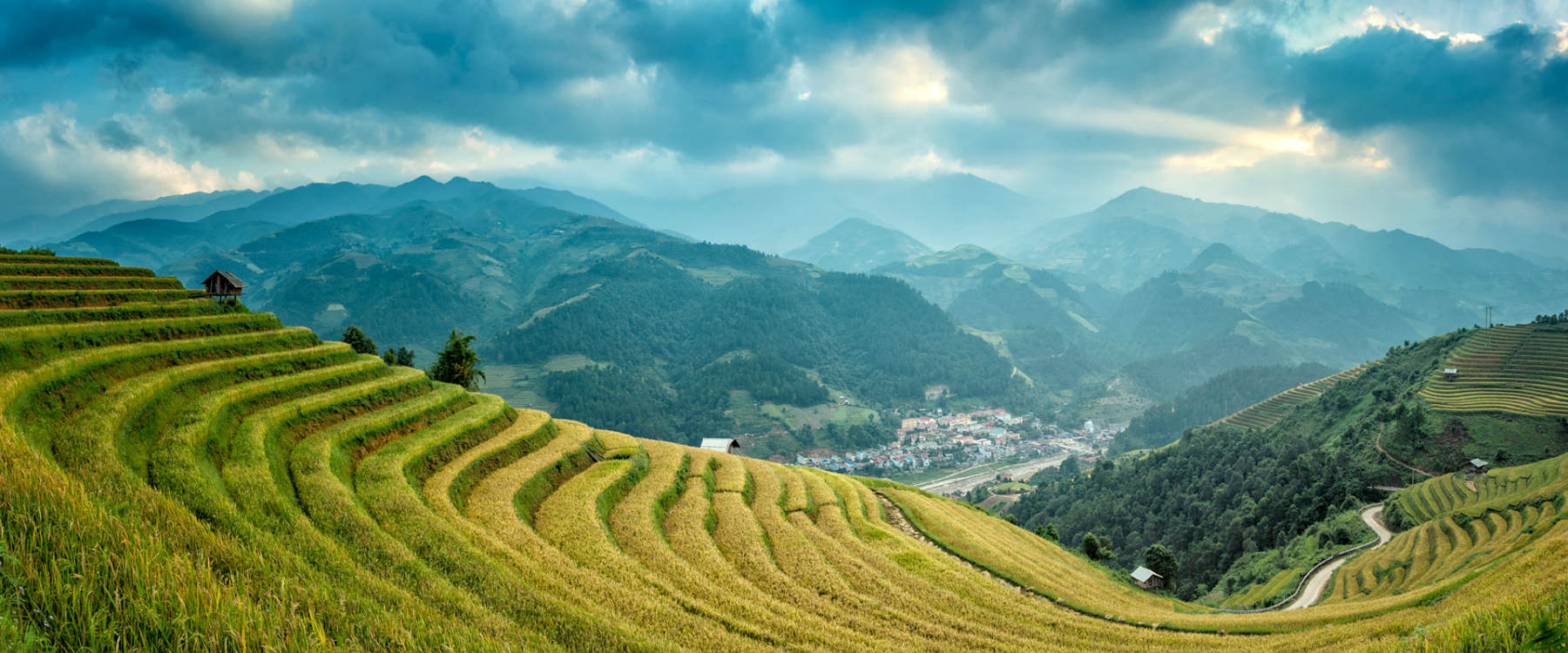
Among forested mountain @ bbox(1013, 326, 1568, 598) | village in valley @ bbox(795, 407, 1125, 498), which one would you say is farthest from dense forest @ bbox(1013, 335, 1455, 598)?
village in valley @ bbox(795, 407, 1125, 498)

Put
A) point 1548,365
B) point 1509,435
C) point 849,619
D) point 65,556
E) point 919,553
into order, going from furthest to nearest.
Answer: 1. point 1548,365
2. point 1509,435
3. point 919,553
4. point 849,619
5. point 65,556

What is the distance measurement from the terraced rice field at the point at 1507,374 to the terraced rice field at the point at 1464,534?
20210 mm

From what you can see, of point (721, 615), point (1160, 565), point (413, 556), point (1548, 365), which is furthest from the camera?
point (1548, 365)

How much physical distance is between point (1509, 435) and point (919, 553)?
67514 mm

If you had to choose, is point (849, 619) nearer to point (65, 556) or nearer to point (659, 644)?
point (659, 644)

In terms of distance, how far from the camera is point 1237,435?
81.4 meters

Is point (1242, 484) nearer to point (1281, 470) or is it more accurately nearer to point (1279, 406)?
point (1281, 470)

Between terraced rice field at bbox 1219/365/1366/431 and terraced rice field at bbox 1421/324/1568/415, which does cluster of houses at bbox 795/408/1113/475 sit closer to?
terraced rice field at bbox 1219/365/1366/431

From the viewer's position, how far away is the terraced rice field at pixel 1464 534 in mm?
24188

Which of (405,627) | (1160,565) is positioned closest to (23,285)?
(405,627)

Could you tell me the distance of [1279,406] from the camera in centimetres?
10219

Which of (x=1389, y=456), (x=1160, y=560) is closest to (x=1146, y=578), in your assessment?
(x=1160, y=560)

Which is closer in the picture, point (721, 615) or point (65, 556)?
point (65, 556)

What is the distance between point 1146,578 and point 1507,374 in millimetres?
67237
